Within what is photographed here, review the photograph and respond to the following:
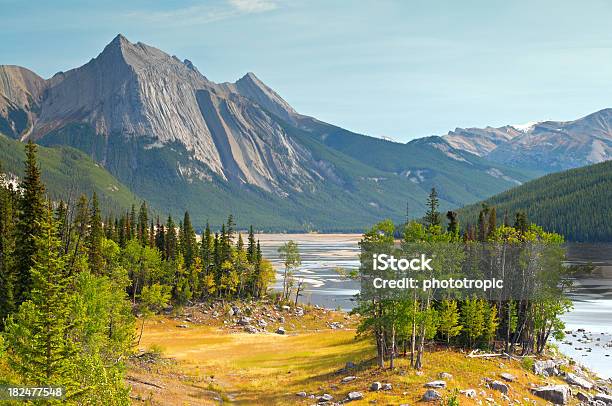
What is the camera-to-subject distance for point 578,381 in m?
71.7

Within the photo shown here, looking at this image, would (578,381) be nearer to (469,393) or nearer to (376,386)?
(469,393)

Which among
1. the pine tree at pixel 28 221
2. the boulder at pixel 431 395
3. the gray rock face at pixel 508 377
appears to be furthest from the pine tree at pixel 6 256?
the gray rock face at pixel 508 377

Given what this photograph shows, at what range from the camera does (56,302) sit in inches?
1641

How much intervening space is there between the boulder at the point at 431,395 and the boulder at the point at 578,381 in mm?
23343

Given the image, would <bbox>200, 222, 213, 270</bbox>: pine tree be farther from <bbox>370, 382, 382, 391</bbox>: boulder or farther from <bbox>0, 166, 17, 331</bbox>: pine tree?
<bbox>370, 382, 382, 391</bbox>: boulder

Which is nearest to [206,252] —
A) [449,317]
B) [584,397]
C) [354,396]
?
[449,317]

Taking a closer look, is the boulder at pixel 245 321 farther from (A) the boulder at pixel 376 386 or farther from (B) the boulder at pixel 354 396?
(B) the boulder at pixel 354 396

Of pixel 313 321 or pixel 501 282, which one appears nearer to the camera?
pixel 501 282

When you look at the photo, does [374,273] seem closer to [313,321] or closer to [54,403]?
[54,403]

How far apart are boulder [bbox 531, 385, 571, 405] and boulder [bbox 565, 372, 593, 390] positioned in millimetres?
6257

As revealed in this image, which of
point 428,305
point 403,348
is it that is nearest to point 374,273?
point 428,305

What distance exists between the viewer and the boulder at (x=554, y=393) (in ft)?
210

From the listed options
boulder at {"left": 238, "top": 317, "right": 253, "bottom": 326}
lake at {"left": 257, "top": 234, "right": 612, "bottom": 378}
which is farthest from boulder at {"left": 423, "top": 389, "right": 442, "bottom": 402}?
boulder at {"left": 238, "top": 317, "right": 253, "bottom": 326}

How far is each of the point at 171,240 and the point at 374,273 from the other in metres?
90.7
